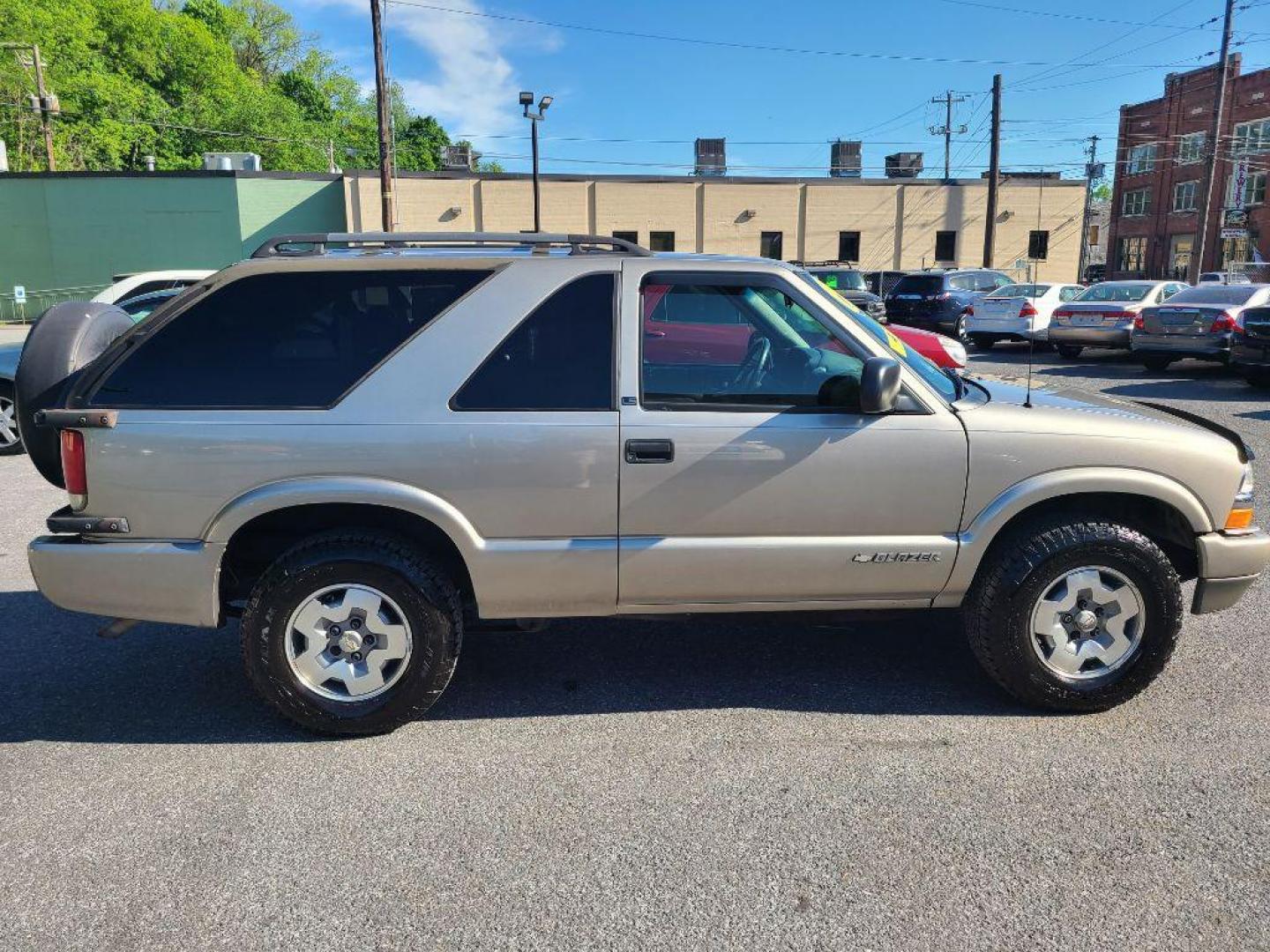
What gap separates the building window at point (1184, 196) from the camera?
54406 mm

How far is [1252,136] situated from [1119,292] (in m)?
42.1

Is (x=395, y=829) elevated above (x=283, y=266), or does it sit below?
below

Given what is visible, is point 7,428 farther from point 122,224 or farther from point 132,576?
point 122,224

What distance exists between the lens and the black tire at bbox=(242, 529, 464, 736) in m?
3.38

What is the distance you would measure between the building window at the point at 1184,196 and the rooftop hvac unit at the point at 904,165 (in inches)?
790

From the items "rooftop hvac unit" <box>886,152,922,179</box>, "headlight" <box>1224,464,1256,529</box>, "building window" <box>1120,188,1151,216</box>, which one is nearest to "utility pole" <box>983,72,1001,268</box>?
"rooftop hvac unit" <box>886,152,922,179</box>

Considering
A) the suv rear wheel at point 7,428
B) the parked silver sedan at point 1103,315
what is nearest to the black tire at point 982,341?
the parked silver sedan at point 1103,315

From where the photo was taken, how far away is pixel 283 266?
3.50m

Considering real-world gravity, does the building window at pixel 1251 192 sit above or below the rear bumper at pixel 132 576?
above

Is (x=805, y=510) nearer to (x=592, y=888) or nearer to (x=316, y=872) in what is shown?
(x=592, y=888)

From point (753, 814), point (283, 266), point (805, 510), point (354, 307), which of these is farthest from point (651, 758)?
point (283, 266)

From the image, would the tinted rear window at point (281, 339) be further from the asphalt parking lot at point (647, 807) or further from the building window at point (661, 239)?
the building window at point (661, 239)

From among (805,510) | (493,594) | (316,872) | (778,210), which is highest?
(778,210)

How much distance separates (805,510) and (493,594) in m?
1.24
